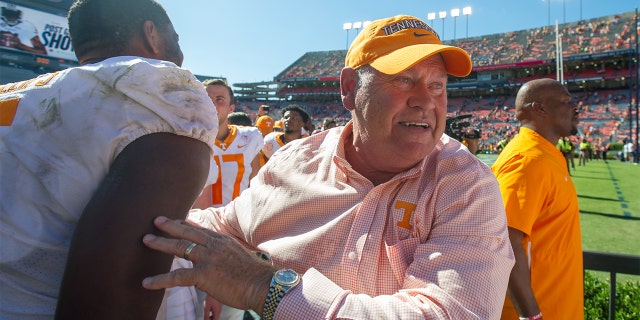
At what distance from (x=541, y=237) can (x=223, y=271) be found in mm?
2007

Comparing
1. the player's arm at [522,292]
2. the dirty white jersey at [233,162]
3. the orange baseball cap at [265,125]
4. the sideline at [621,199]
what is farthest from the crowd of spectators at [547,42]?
the player's arm at [522,292]

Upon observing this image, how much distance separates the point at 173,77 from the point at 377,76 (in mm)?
909

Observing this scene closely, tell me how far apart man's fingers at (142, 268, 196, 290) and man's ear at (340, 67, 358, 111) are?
1.12 m

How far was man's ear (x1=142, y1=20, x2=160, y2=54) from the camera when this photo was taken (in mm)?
1231

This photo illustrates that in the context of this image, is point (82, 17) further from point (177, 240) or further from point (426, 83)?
point (426, 83)

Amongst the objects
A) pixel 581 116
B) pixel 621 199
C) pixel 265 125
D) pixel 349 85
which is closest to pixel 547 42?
pixel 581 116

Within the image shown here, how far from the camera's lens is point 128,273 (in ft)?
2.97

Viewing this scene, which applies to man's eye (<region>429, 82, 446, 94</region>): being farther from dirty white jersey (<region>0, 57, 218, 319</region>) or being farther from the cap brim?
dirty white jersey (<region>0, 57, 218, 319</region>)

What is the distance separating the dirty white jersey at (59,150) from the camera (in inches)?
38.0

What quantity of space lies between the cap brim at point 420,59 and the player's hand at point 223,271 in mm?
907

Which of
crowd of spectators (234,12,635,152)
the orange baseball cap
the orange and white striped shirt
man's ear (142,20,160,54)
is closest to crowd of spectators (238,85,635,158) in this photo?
crowd of spectators (234,12,635,152)

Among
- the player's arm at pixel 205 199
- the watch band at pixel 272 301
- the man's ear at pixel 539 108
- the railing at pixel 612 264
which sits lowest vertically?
the railing at pixel 612 264

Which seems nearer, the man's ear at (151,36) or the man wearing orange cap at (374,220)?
the man wearing orange cap at (374,220)

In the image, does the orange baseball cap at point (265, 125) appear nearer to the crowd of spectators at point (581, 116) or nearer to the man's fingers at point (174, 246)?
the man's fingers at point (174, 246)
